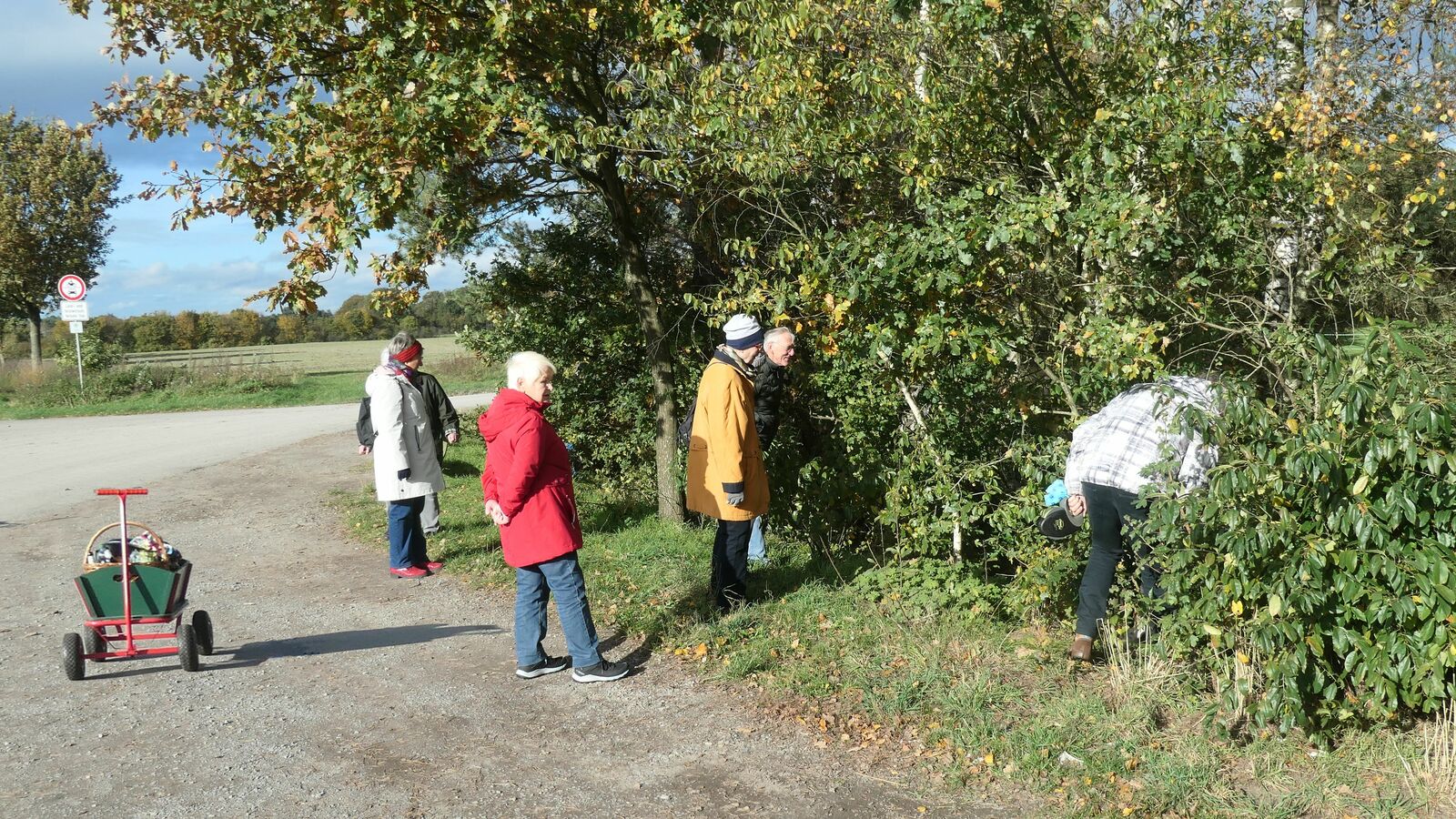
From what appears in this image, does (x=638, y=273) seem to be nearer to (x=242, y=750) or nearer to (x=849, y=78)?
(x=849, y=78)

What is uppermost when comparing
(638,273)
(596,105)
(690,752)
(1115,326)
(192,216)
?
(596,105)

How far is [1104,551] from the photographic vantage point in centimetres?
504

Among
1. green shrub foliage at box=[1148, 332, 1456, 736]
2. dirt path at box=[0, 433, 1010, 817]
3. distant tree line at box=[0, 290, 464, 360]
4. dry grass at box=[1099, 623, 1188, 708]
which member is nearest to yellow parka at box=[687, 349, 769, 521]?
dirt path at box=[0, 433, 1010, 817]

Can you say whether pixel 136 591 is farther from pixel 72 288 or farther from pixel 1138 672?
pixel 72 288

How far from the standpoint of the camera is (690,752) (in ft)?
14.9

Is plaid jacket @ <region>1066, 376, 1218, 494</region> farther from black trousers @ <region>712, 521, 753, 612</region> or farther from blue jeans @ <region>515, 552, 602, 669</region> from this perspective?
blue jeans @ <region>515, 552, 602, 669</region>

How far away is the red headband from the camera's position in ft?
25.4

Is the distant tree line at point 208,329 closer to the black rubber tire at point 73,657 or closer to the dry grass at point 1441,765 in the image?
the black rubber tire at point 73,657

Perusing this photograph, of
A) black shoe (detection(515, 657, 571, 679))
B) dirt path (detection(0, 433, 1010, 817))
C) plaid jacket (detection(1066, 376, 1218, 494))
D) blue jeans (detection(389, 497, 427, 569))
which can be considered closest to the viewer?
dirt path (detection(0, 433, 1010, 817))

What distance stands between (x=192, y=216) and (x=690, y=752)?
18.4 feet

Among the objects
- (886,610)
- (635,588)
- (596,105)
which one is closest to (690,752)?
(886,610)

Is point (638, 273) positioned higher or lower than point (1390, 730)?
higher

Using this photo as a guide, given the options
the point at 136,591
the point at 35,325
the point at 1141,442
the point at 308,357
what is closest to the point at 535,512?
the point at 136,591

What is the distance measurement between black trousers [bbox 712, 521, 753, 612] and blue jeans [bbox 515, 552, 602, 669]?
39.6 inches
